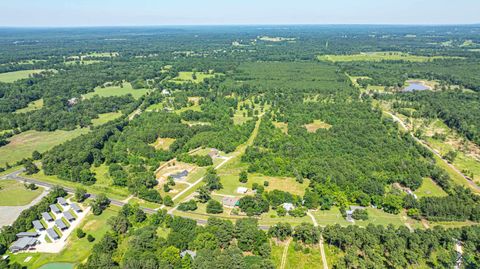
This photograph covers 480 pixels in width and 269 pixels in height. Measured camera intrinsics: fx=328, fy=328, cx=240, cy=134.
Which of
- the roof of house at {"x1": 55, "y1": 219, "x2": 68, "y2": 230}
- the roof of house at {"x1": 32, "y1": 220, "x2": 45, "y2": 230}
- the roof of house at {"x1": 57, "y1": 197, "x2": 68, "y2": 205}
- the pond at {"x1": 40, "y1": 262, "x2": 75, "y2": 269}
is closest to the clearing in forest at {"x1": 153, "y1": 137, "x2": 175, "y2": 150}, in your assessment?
the roof of house at {"x1": 57, "y1": 197, "x2": 68, "y2": 205}

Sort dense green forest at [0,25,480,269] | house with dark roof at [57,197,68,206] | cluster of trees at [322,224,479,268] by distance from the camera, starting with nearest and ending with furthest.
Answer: cluster of trees at [322,224,479,268] < dense green forest at [0,25,480,269] < house with dark roof at [57,197,68,206]

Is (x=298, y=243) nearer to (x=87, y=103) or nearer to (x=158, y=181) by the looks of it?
(x=158, y=181)

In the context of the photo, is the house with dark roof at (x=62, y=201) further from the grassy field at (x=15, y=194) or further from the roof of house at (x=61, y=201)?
the grassy field at (x=15, y=194)

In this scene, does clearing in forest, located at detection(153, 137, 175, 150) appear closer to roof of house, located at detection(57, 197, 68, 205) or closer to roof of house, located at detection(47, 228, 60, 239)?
roof of house, located at detection(57, 197, 68, 205)

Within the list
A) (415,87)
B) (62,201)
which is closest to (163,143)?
(62,201)

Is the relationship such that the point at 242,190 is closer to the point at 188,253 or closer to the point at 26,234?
the point at 188,253

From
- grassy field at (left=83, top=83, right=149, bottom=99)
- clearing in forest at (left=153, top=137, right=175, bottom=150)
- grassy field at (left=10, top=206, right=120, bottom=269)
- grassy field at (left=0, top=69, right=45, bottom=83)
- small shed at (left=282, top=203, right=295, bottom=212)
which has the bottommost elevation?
grassy field at (left=10, top=206, right=120, bottom=269)

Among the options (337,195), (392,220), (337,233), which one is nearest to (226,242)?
(337,233)
